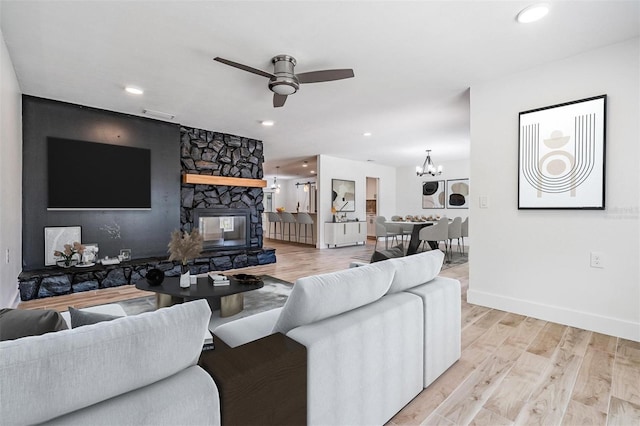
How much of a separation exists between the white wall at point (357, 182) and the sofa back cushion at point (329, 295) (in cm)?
628

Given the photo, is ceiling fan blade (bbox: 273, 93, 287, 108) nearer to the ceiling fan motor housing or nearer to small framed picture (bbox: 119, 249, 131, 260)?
the ceiling fan motor housing

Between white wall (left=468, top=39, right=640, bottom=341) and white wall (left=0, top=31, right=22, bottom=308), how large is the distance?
4430 millimetres

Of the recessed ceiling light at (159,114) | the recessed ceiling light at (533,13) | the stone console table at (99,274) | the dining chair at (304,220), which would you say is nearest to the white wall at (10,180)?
the stone console table at (99,274)

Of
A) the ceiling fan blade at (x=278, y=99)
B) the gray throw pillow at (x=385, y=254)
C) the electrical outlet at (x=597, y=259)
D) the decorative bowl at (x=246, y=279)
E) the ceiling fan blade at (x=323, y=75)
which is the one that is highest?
the ceiling fan blade at (x=323, y=75)

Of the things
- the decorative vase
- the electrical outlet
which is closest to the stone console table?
the decorative vase

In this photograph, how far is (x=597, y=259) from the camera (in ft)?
8.39

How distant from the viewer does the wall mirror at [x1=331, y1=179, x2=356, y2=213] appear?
8.12 meters

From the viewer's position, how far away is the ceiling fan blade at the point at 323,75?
8.57 feet

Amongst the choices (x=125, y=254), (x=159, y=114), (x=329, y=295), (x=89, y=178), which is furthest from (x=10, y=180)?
(x=329, y=295)

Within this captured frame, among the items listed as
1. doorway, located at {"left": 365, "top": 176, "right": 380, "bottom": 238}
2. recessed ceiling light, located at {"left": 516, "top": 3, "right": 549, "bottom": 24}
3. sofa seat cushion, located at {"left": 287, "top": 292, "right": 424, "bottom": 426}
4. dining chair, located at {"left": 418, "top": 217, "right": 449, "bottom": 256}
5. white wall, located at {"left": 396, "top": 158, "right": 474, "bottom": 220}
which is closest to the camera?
sofa seat cushion, located at {"left": 287, "top": 292, "right": 424, "bottom": 426}

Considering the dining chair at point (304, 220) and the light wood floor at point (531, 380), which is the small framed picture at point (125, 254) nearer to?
the light wood floor at point (531, 380)

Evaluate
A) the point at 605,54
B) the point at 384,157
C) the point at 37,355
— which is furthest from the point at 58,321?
the point at 384,157

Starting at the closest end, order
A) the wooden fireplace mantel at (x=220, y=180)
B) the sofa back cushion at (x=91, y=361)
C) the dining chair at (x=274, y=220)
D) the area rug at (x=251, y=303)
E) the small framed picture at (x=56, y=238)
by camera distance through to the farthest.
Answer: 1. the sofa back cushion at (x=91, y=361)
2. the area rug at (x=251, y=303)
3. the small framed picture at (x=56, y=238)
4. the wooden fireplace mantel at (x=220, y=180)
5. the dining chair at (x=274, y=220)

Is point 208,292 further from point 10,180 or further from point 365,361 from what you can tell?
point 10,180
